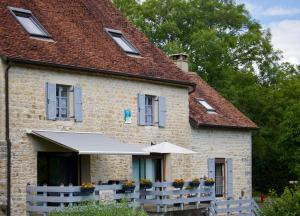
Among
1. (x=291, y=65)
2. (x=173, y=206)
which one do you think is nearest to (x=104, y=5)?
(x=173, y=206)

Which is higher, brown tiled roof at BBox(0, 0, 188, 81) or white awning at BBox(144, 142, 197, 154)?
brown tiled roof at BBox(0, 0, 188, 81)

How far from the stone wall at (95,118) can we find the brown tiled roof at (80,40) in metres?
0.47

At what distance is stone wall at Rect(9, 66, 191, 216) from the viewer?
2228 centimetres

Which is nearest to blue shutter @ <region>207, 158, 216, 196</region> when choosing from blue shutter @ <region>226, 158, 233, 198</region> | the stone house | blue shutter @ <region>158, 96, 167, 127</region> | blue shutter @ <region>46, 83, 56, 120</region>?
the stone house

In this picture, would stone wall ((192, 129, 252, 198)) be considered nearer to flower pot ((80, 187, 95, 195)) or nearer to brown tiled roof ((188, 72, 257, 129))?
brown tiled roof ((188, 72, 257, 129))

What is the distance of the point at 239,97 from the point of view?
45875 mm

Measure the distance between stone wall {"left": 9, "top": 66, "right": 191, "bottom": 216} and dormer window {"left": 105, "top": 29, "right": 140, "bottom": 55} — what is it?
1.59 m

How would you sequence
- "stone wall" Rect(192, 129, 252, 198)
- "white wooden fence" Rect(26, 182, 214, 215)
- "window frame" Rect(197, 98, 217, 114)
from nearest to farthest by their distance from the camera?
"white wooden fence" Rect(26, 182, 214, 215) → "stone wall" Rect(192, 129, 252, 198) → "window frame" Rect(197, 98, 217, 114)

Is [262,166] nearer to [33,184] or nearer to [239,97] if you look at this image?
[239,97]

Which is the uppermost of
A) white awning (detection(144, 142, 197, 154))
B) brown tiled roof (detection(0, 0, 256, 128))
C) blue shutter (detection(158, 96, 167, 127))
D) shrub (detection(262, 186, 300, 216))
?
brown tiled roof (detection(0, 0, 256, 128))

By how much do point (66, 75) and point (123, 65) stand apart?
2.97 meters

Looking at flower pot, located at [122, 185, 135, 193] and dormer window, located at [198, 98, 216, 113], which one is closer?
flower pot, located at [122, 185, 135, 193]

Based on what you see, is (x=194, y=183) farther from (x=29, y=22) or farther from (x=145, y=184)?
(x=29, y=22)

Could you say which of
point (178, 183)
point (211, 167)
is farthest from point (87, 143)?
point (211, 167)
